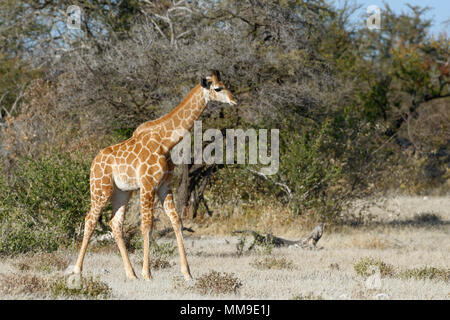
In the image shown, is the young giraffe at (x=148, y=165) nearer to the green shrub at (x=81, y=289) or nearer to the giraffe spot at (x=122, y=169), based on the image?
the giraffe spot at (x=122, y=169)

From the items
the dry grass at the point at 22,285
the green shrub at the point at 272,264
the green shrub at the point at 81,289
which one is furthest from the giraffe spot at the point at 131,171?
the green shrub at the point at 272,264

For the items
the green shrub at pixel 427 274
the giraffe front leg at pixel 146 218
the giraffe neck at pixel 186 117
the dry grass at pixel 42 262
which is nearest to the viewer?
the giraffe front leg at pixel 146 218

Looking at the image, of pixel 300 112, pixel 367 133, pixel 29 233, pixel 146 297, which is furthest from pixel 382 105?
pixel 146 297

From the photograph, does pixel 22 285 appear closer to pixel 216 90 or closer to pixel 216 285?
pixel 216 285

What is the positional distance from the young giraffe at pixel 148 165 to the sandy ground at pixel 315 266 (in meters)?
0.63

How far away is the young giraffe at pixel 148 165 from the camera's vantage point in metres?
8.03

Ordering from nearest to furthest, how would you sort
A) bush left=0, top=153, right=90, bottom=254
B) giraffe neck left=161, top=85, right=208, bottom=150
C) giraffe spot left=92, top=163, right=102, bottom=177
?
giraffe neck left=161, top=85, right=208, bottom=150
giraffe spot left=92, top=163, right=102, bottom=177
bush left=0, top=153, right=90, bottom=254

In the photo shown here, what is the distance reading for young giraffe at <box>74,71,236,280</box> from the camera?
8031mm

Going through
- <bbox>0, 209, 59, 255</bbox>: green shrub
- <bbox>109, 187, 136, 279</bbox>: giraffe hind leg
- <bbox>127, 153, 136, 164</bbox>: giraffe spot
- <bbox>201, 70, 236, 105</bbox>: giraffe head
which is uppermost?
<bbox>201, 70, 236, 105</bbox>: giraffe head

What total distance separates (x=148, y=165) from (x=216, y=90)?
4.13 feet

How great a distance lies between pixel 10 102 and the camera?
24.7 m

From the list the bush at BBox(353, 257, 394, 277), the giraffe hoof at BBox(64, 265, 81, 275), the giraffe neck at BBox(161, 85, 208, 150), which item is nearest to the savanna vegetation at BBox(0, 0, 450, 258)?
the giraffe hoof at BBox(64, 265, 81, 275)

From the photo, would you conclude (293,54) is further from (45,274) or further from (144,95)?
(45,274)

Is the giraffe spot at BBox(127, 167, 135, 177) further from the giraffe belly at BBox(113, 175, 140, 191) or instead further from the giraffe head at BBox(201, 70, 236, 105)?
the giraffe head at BBox(201, 70, 236, 105)
